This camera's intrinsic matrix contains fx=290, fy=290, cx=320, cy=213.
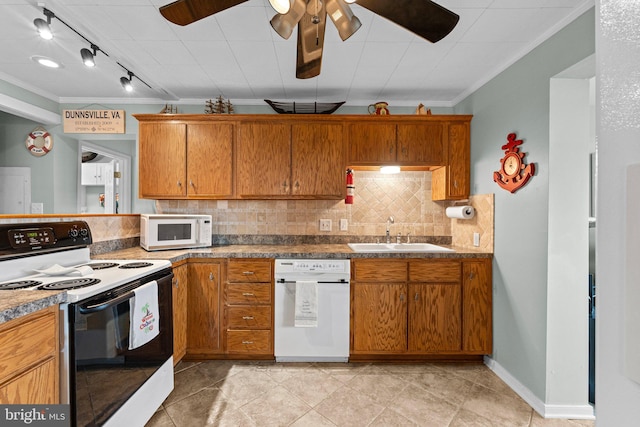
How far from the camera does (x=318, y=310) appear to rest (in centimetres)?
240

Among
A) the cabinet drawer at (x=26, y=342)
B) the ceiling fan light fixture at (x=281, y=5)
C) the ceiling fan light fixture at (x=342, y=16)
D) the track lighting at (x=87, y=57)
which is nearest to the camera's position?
the cabinet drawer at (x=26, y=342)

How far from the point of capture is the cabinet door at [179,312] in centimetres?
→ 222

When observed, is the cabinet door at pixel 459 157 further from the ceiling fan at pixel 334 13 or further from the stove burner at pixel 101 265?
the stove burner at pixel 101 265

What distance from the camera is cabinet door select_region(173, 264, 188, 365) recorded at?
2.22m

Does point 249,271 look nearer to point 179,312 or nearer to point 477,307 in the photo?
point 179,312

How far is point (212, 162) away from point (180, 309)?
52.2 inches

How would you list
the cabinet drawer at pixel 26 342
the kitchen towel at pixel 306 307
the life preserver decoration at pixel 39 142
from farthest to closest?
the life preserver decoration at pixel 39 142 < the kitchen towel at pixel 306 307 < the cabinet drawer at pixel 26 342

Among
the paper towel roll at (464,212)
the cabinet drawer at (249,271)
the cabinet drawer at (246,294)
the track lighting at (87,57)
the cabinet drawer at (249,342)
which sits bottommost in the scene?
the cabinet drawer at (249,342)

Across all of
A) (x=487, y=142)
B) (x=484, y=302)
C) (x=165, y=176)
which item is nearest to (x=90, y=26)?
(x=165, y=176)

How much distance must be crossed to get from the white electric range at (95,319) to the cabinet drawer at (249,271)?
1.89 ft

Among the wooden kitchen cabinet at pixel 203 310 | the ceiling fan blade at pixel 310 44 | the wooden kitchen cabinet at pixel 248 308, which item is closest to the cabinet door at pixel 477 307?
the wooden kitchen cabinet at pixel 248 308

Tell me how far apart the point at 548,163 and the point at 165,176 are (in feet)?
10.1

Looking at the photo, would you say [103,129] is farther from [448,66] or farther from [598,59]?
[598,59]

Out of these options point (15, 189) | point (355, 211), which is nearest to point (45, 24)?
point (15, 189)
